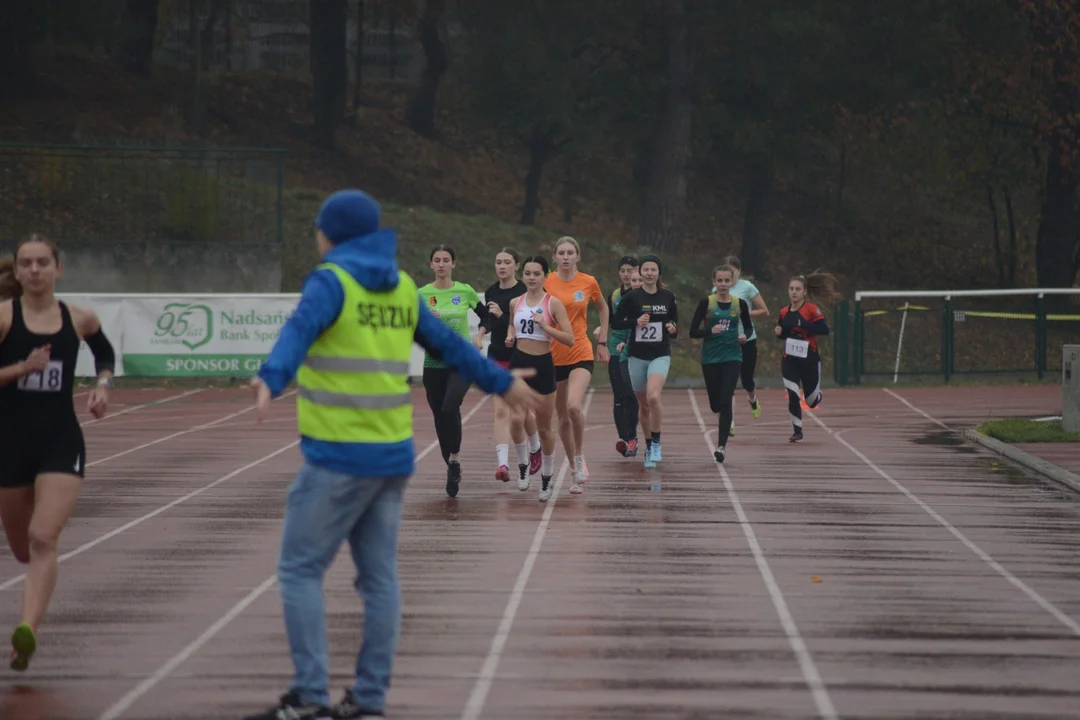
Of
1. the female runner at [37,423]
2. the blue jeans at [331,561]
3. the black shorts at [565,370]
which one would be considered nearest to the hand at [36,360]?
the female runner at [37,423]

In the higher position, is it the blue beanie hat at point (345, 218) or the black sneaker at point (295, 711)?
the blue beanie hat at point (345, 218)

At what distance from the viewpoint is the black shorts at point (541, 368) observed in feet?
44.4

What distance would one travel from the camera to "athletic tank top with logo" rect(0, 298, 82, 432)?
24.7 ft

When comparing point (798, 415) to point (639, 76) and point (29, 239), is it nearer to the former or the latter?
point (29, 239)

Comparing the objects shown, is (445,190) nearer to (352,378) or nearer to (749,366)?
(749,366)

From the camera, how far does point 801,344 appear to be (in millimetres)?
19125

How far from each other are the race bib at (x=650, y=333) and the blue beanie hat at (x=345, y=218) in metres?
9.20

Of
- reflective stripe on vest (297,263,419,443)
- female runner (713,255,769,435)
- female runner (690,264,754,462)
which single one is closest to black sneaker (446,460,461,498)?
female runner (690,264,754,462)

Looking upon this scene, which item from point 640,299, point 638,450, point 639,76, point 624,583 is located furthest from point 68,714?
Answer: point 639,76

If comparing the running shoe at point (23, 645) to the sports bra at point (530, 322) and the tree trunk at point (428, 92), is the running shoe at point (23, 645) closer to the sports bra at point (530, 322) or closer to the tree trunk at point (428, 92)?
the sports bra at point (530, 322)

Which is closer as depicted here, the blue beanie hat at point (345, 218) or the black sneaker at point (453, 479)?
the blue beanie hat at point (345, 218)

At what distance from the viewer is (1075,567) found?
10555 mm

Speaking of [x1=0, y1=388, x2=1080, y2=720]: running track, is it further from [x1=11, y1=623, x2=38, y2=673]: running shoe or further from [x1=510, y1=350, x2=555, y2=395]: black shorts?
[x1=510, y1=350, x2=555, y2=395]: black shorts

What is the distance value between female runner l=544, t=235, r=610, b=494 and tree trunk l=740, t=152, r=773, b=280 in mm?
32964
